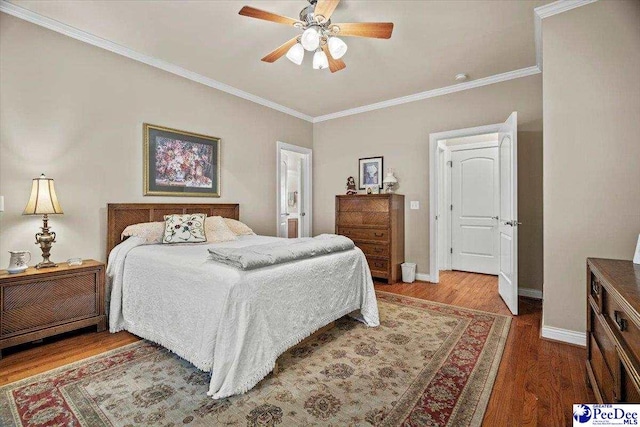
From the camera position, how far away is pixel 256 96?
445 cm

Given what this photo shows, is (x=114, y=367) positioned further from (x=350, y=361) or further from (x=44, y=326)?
(x=350, y=361)

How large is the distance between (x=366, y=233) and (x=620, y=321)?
327 centimetres

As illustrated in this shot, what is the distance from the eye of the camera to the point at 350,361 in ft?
7.00

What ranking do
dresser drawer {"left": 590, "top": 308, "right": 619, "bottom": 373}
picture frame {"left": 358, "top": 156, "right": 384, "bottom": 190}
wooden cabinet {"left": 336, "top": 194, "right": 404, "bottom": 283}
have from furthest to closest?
picture frame {"left": 358, "top": 156, "right": 384, "bottom": 190} → wooden cabinet {"left": 336, "top": 194, "right": 404, "bottom": 283} → dresser drawer {"left": 590, "top": 308, "right": 619, "bottom": 373}

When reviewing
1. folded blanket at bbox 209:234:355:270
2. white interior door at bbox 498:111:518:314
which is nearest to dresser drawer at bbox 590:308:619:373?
white interior door at bbox 498:111:518:314

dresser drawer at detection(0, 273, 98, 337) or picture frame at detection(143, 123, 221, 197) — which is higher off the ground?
picture frame at detection(143, 123, 221, 197)

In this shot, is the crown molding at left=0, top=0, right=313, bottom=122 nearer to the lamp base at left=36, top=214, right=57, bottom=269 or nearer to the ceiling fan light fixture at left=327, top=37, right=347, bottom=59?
the lamp base at left=36, top=214, right=57, bottom=269

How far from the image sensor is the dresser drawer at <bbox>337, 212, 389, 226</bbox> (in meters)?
4.29

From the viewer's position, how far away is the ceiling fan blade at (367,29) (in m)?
2.21

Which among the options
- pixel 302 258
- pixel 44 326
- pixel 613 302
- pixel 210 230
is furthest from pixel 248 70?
pixel 613 302

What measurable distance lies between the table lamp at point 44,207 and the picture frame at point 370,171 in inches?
149

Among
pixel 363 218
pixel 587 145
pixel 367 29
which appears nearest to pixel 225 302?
pixel 367 29

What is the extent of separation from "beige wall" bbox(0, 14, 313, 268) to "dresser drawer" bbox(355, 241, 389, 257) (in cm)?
250

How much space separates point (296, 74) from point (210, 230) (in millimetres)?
2101
